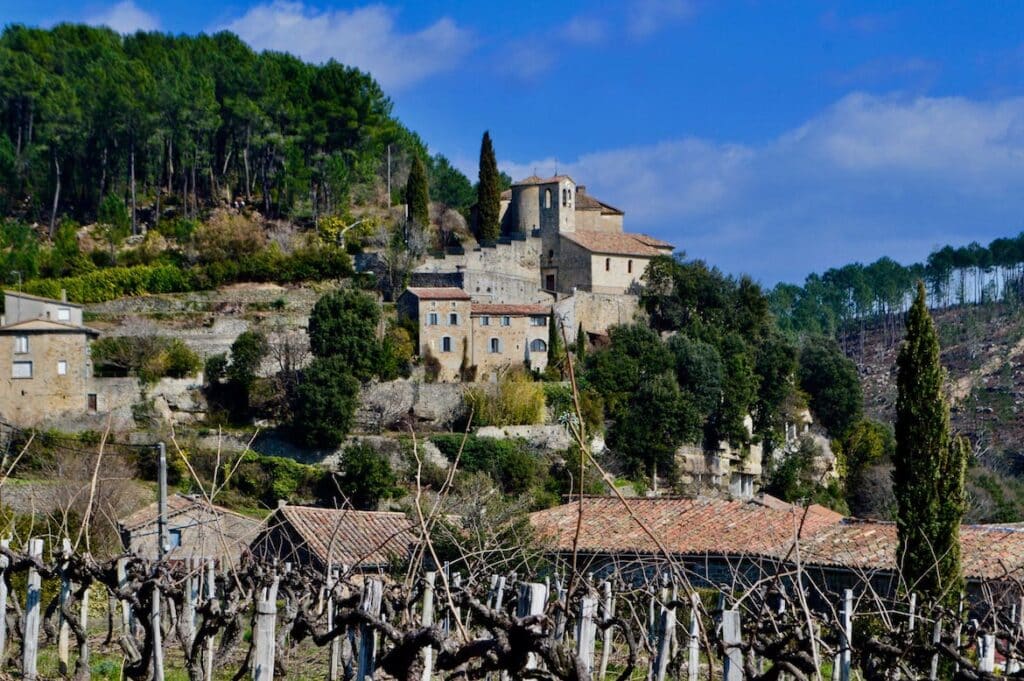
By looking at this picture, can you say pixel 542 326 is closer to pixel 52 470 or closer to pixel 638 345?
pixel 638 345

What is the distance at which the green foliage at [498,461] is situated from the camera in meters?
42.4

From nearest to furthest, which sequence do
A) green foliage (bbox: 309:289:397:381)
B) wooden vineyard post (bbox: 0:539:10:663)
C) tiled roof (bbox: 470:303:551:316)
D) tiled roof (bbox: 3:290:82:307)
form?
wooden vineyard post (bbox: 0:539:10:663), green foliage (bbox: 309:289:397:381), tiled roof (bbox: 3:290:82:307), tiled roof (bbox: 470:303:551:316)

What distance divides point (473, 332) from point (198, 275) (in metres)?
10.9

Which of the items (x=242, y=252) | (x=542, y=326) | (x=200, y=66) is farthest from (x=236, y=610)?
(x=200, y=66)

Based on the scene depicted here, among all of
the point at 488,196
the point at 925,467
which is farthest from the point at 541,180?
the point at 925,467

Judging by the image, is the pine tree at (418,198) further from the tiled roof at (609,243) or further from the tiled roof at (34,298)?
the tiled roof at (34,298)

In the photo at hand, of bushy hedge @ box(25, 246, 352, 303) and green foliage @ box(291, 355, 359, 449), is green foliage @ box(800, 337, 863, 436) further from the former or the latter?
green foliage @ box(291, 355, 359, 449)

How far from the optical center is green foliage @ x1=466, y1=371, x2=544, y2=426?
Answer: 45.5m

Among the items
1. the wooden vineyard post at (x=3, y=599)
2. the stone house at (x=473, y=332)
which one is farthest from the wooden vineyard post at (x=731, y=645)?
the stone house at (x=473, y=332)

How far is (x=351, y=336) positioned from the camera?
45.5 meters

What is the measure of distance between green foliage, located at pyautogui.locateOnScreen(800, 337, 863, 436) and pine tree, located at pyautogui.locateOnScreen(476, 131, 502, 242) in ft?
45.9

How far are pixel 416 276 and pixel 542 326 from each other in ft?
19.9

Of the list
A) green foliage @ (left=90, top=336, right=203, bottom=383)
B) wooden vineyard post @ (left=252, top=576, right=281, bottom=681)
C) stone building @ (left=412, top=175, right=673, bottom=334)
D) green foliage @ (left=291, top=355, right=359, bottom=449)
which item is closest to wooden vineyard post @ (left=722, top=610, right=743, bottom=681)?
wooden vineyard post @ (left=252, top=576, right=281, bottom=681)

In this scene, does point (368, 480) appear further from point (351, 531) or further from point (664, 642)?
point (664, 642)
